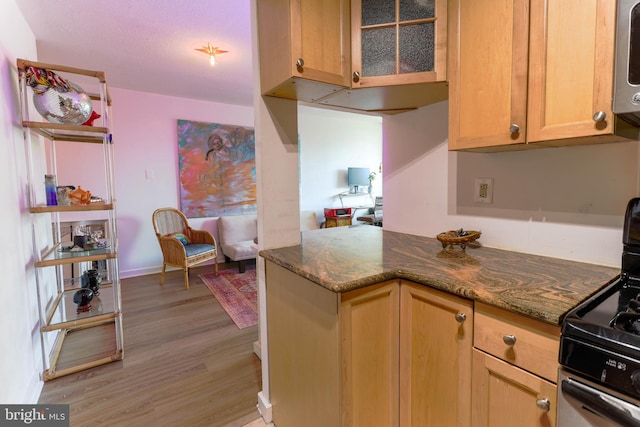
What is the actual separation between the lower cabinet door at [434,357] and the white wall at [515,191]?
0.63 metres

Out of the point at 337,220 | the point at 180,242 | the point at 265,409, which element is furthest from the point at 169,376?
the point at 337,220

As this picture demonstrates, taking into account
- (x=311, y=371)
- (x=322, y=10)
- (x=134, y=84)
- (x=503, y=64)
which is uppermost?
(x=134, y=84)

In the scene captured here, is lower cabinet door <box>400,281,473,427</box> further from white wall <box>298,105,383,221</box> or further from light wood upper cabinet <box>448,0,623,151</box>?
white wall <box>298,105,383,221</box>

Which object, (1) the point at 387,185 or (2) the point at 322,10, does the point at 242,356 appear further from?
(2) the point at 322,10

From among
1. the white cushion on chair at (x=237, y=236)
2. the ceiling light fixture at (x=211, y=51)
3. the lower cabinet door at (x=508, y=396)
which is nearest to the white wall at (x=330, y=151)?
the white cushion on chair at (x=237, y=236)

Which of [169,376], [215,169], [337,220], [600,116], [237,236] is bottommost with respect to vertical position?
[169,376]

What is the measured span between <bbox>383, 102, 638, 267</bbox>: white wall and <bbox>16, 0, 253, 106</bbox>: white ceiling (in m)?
1.54

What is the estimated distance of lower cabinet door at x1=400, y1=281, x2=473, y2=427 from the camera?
100 cm

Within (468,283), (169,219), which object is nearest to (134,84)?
(169,219)

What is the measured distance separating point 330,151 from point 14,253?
4493mm

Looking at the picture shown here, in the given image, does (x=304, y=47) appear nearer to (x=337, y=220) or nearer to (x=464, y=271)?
(x=464, y=271)

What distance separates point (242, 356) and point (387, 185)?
5.19ft

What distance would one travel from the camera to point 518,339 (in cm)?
86

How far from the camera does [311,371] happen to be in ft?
4.00
